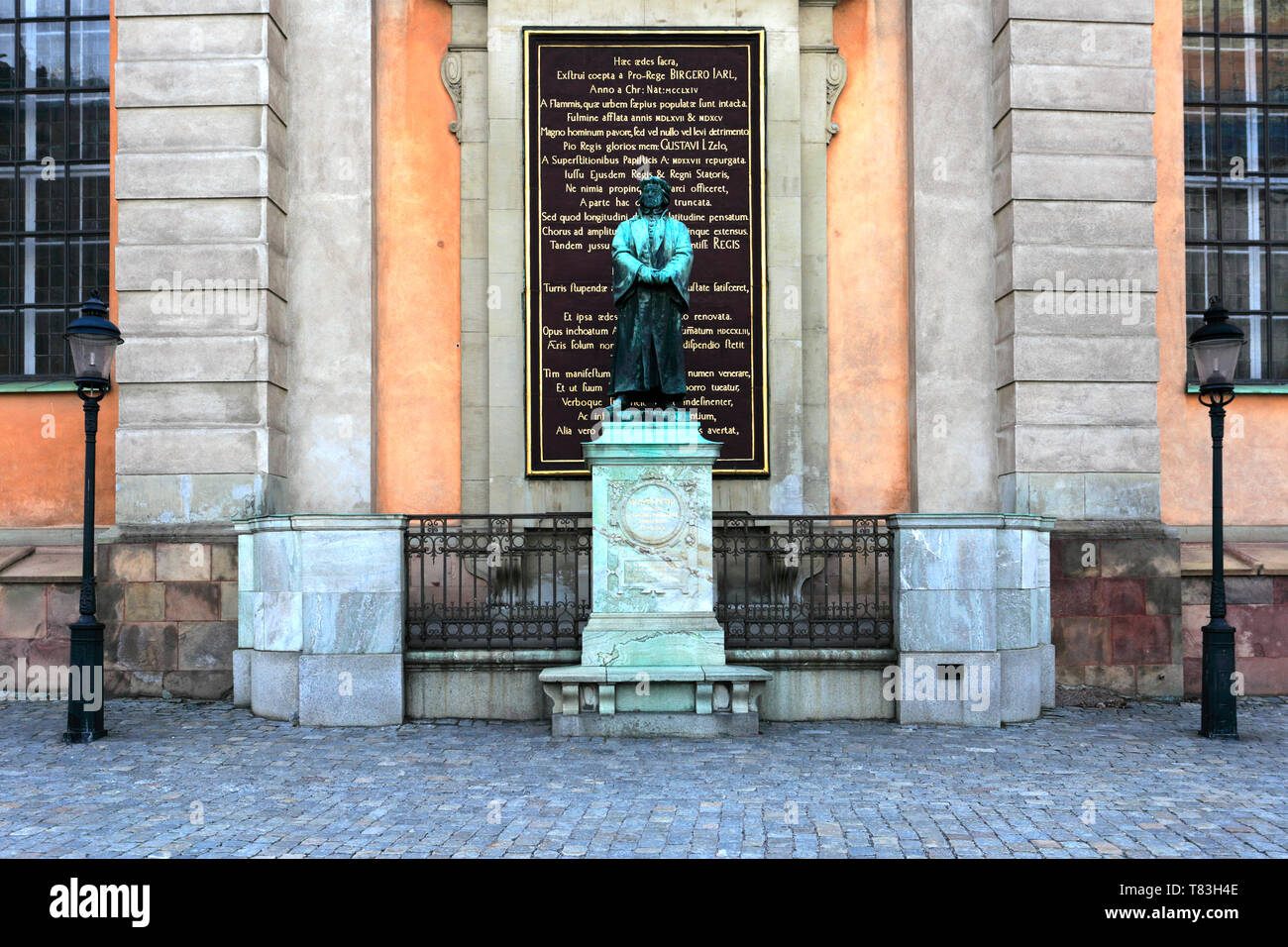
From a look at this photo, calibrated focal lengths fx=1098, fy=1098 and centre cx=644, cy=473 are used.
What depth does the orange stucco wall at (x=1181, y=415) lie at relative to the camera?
1418 cm

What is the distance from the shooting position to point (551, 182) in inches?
557

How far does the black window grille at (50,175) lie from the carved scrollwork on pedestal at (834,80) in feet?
31.3

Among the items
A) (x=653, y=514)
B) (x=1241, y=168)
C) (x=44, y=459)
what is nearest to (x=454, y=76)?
(x=653, y=514)

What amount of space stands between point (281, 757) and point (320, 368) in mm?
5994

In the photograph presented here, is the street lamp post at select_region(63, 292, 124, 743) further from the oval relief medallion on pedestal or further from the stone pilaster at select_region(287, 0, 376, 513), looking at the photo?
the oval relief medallion on pedestal

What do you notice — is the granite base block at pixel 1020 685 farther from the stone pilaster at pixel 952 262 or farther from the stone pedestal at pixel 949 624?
the stone pilaster at pixel 952 262

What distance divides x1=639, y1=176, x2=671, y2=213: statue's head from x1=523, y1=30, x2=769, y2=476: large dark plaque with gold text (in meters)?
2.59

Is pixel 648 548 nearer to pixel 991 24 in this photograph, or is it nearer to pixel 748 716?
pixel 748 716

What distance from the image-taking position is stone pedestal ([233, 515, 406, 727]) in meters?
11.1

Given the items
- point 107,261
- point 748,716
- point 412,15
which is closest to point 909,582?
point 748,716

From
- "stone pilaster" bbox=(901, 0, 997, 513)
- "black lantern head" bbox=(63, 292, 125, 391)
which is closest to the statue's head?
"stone pilaster" bbox=(901, 0, 997, 513)

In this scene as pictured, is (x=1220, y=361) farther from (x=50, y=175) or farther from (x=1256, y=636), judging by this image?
(x=50, y=175)

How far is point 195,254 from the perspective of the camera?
43.7ft

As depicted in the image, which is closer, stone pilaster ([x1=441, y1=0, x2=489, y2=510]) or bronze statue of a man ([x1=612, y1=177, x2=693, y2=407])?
bronze statue of a man ([x1=612, y1=177, x2=693, y2=407])
